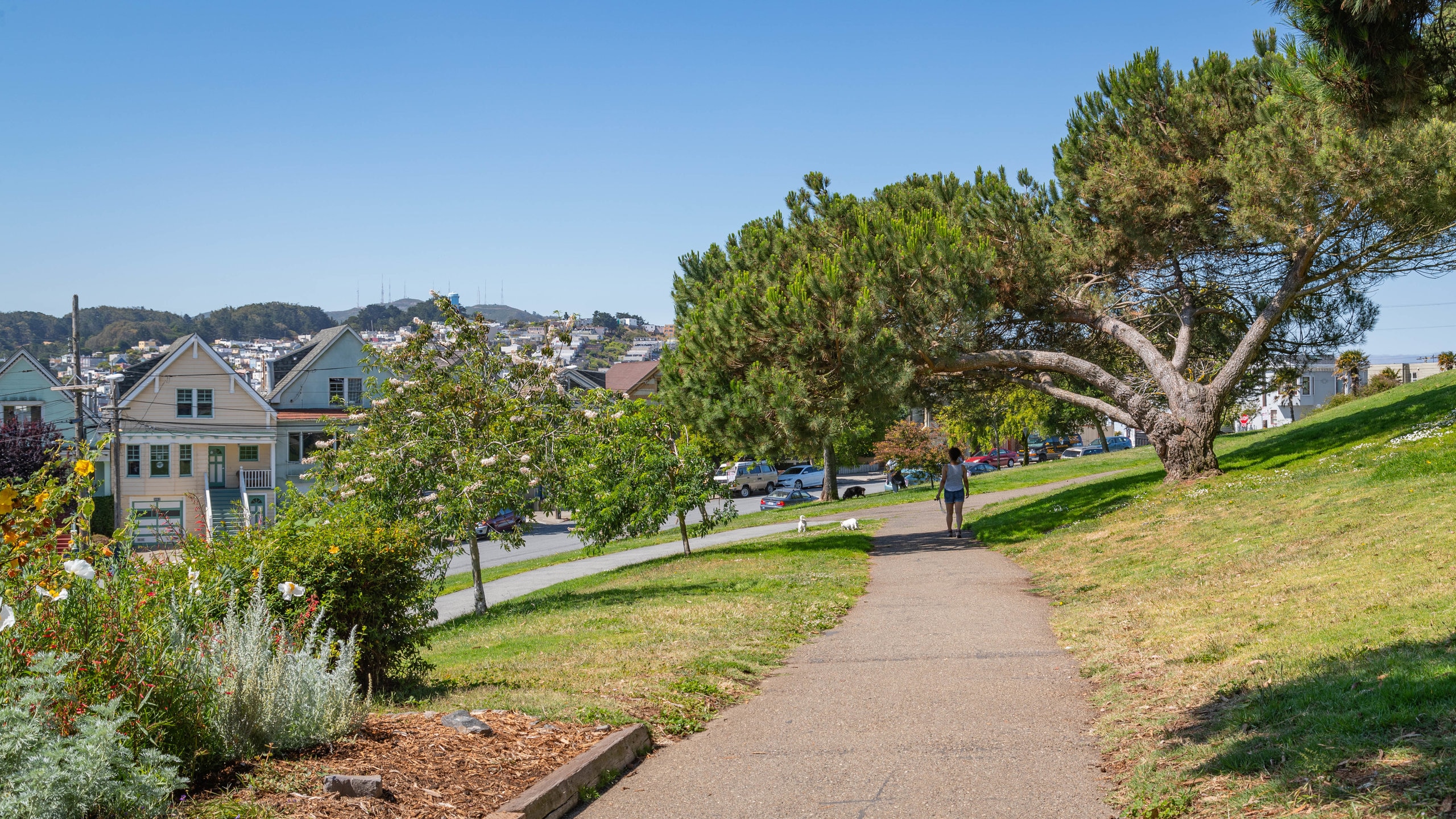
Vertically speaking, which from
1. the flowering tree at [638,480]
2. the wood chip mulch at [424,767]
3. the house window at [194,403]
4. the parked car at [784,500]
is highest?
the house window at [194,403]

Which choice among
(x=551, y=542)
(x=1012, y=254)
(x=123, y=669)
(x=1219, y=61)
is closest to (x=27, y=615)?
(x=123, y=669)

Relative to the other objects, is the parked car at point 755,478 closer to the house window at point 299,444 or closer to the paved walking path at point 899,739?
the house window at point 299,444

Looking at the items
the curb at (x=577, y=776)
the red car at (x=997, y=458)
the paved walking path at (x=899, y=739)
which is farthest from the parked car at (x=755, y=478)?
the curb at (x=577, y=776)

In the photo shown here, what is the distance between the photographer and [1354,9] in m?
5.04

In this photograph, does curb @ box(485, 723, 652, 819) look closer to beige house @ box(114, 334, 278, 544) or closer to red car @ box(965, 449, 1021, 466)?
beige house @ box(114, 334, 278, 544)

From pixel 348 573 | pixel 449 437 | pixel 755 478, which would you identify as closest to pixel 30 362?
pixel 755 478

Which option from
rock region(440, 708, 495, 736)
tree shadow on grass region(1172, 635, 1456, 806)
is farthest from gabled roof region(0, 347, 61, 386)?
tree shadow on grass region(1172, 635, 1456, 806)

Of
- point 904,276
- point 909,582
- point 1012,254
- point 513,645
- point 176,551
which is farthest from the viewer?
point 1012,254

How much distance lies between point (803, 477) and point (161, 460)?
3198cm

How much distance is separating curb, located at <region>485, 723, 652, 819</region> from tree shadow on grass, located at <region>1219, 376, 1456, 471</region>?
17423 mm

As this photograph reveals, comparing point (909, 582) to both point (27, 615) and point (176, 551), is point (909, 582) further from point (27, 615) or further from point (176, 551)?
point (27, 615)

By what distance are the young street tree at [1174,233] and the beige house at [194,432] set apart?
34.3m

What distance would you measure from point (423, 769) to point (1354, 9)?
19.7ft

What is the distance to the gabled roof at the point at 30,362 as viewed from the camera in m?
46.1
